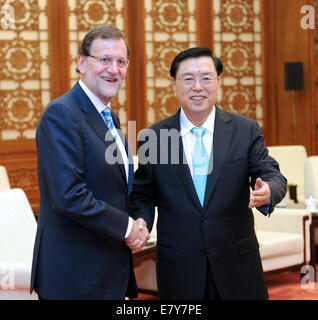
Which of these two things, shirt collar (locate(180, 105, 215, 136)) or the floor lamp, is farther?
the floor lamp

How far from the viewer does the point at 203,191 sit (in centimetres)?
201

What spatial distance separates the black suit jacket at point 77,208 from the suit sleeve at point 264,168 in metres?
0.48

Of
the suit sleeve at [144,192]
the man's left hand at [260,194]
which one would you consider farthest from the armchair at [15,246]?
the man's left hand at [260,194]

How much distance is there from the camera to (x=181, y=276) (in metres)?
1.99

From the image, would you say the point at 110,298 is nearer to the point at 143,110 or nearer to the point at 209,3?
the point at 143,110

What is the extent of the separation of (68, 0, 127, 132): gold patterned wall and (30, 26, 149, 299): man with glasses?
14.5 ft

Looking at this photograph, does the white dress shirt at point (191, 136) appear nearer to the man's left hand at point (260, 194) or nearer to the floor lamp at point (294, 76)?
the man's left hand at point (260, 194)

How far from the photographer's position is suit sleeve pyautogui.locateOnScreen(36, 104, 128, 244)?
1.71 m

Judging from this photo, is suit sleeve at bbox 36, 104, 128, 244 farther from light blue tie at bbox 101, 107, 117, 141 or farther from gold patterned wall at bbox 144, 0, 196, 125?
gold patterned wall at bbox 144, 0, 196, 125

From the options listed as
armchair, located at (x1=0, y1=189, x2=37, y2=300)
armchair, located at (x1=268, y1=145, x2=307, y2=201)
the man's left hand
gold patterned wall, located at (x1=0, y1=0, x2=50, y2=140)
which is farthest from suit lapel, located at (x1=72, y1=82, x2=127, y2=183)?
gold patterned wall, located at (x1=0, y1=0, x2=50, y2=140)

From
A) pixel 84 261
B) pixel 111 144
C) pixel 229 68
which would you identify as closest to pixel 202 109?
pixel 111 144

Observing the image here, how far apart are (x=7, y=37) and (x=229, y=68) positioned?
2.54 meters

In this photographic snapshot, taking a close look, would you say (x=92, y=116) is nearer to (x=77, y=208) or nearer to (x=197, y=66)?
(x=77, y=208)

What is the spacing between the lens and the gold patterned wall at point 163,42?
21.2 ft
